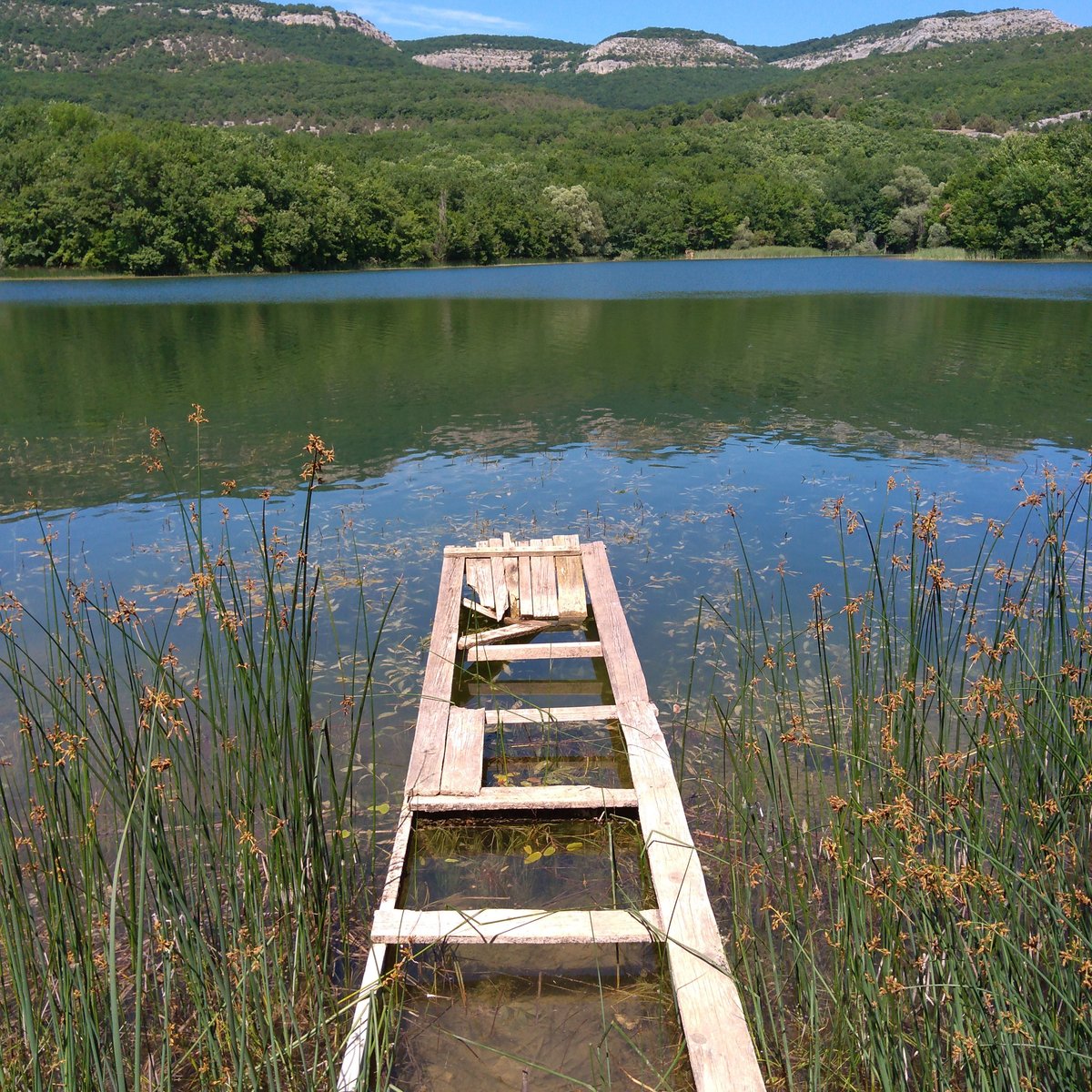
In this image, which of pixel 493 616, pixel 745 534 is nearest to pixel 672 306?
pixel 745 534

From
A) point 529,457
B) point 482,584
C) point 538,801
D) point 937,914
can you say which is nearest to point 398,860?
point 538,801

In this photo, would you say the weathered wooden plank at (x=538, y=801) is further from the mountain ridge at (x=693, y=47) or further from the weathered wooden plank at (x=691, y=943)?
the mountain ridge at (x=693, y=47)

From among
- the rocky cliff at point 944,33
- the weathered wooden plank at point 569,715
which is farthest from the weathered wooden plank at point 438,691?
the rocky cliff at point 944,33

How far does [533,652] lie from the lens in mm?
5035

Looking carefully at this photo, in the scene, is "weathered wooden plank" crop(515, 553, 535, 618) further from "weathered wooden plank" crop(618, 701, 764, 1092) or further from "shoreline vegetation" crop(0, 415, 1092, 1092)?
"shoreline vegetation" crop(0, 415, 1092, 1092)

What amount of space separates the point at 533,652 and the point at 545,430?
264 inches

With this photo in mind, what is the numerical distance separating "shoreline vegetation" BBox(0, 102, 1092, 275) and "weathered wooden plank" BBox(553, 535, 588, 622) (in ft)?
129

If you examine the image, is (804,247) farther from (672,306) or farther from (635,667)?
(635,667)

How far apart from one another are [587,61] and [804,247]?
103585 millimetres

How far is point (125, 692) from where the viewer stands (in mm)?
4684

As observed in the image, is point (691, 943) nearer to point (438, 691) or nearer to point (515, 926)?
point (515, 926)

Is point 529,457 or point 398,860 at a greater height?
point 398,860

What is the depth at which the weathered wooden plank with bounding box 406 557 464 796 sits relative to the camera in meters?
3.63

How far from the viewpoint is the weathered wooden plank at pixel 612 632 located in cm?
432
